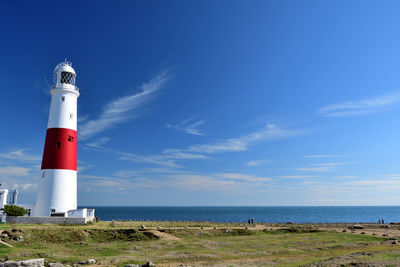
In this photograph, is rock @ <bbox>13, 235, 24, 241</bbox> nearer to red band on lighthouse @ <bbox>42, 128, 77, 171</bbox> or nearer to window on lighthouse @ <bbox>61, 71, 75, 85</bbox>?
red band on lighthouse @ <bbox>42, 128, 77, 171</bbox>

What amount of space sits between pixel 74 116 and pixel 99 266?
900 inches

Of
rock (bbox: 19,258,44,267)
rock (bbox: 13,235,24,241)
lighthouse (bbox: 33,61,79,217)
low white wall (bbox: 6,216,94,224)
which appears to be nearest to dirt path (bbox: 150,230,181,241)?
low white wall (bbox: 6,216,94,224)

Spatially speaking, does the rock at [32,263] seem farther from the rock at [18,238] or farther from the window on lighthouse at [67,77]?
the window on lighthouse at [67,77]

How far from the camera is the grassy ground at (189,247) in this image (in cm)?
2203

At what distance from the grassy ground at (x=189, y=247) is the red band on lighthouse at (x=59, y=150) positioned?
818cm

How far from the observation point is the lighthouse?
35.1m

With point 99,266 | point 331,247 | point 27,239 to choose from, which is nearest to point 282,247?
point 331,247

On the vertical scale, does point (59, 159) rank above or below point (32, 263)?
above

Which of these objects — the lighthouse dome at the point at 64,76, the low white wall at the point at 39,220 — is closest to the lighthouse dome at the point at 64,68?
the lighthouse dome at the point at 64,76

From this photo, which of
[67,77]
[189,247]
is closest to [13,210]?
[67,77]

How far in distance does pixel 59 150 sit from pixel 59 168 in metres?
2.12

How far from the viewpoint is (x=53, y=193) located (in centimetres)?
3503

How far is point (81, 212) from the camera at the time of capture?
36.1m

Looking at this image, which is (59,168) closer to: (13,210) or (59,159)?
(59,159)
